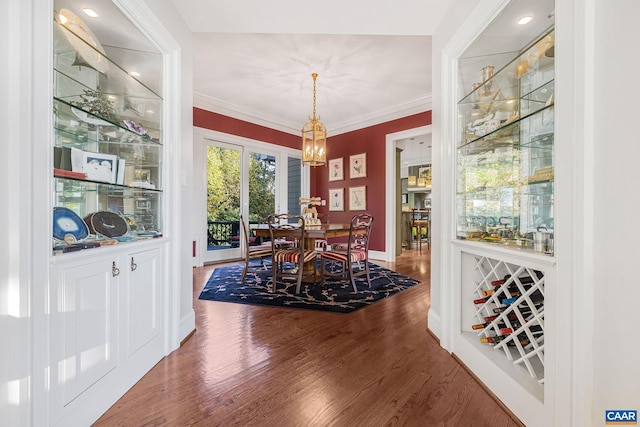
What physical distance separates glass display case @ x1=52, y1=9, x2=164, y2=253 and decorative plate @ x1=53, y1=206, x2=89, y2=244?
2 cm

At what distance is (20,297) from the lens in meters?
0.94

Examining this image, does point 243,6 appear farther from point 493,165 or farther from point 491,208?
point 491,208

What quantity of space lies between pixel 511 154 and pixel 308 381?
5.68ft

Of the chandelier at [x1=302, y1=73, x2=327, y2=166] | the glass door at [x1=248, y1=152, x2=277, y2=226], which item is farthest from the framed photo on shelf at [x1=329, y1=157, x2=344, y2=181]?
the chandelier at [x1=302, y1=73, x2=327, y2=166]

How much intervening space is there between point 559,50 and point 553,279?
2.91ft

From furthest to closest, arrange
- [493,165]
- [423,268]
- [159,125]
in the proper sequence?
[423,268] < [159,125] < [493,165]

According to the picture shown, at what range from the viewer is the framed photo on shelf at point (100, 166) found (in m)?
1.39

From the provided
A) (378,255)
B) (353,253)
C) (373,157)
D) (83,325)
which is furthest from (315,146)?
(83,325)

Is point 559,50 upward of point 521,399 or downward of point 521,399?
upward

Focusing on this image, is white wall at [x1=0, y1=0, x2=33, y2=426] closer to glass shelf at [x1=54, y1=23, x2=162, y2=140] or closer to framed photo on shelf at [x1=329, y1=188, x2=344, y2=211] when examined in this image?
glass shelf at [x1=54, y1=23, x2=162, y2=140]

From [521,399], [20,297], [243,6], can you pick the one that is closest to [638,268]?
[521,399]

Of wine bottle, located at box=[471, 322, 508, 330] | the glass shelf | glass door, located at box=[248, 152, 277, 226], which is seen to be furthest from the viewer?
glass door, located at box=[248, 152, 277, 226]

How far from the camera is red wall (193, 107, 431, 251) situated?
199 inches

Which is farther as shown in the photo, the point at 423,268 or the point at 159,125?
the point at 423,268
